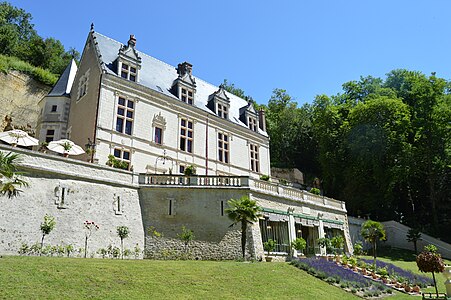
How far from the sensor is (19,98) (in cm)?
3384

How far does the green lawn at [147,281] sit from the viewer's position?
1032 centimetres

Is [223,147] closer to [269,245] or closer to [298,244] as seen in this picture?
[298,244]

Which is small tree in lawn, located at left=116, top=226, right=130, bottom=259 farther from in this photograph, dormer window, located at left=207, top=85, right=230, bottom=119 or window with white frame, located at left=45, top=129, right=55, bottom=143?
dormer window, located at left=207, top=85, right=230, bottom=119

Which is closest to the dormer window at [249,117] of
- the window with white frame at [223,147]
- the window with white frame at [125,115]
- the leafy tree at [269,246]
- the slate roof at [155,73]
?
the slate roof at [155,73]

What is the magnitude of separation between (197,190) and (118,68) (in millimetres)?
11032

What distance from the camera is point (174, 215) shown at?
793 inches

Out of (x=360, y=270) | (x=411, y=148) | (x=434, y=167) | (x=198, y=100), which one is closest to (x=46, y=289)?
(x=360, y=270)

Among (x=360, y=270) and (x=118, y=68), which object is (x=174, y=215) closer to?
(x=360, y=270)

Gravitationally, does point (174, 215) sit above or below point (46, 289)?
above

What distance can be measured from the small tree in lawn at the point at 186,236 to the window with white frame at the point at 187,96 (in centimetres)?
1296

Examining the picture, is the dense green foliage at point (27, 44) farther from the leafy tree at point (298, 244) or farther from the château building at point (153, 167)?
the leafy tree at point (298, 244)

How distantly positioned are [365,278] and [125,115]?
55.8ft

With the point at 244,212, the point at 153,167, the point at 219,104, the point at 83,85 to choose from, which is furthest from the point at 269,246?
the point at 83,85

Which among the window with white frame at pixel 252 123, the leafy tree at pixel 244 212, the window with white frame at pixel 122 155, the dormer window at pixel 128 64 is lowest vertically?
the leafy tree at pixel 244 212
